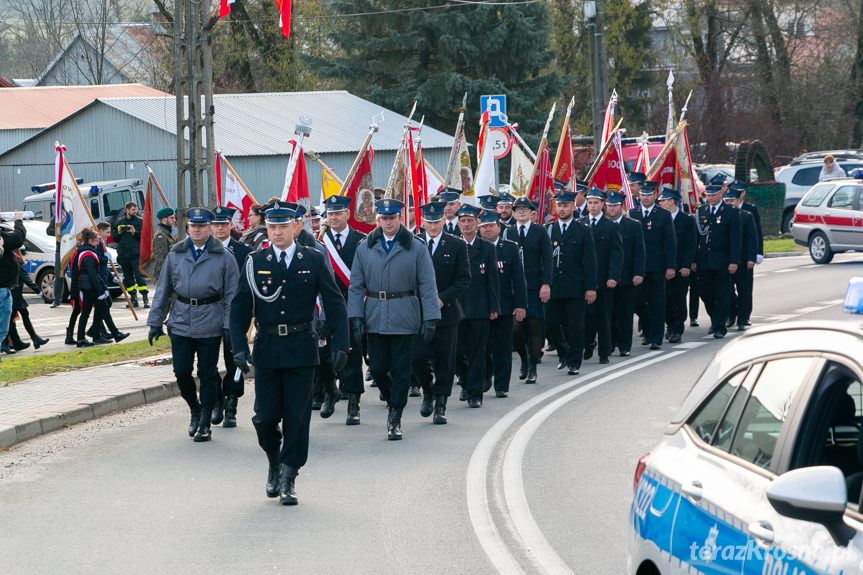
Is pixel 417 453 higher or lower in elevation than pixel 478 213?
lower

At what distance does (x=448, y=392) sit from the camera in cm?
1093

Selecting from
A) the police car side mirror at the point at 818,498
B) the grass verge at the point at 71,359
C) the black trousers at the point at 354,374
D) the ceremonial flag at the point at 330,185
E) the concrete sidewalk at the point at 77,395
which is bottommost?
the grass verge at the point at 71,359

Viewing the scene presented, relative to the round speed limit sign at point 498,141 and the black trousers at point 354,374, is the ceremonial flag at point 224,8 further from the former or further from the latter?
the black trousers at point 354,374

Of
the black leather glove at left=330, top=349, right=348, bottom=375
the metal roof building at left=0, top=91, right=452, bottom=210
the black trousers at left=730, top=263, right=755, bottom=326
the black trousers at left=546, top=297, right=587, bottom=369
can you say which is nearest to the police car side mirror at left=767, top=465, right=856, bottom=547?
the black leather glove at left=330, top=349, right=348, bottom=375

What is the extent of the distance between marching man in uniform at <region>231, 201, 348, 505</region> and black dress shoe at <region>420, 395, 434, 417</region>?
2938 mm

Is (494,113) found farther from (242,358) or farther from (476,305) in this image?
(242,358)

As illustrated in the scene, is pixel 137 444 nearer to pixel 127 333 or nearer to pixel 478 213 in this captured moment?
pixel 478 213

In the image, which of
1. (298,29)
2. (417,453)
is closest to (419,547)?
(417,453)

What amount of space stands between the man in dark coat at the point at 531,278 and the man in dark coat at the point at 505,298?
79cm

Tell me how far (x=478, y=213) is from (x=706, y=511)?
8.88 meters

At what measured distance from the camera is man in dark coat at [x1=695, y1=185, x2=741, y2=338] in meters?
17.0

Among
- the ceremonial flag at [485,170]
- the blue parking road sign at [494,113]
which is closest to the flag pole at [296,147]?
the ceremonial flag at [485,170]

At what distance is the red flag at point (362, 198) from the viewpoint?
14586 millimetres

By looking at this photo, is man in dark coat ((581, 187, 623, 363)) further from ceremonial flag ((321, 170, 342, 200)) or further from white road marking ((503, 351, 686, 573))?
ceremonial flag ((321, 170, 342, 200))
